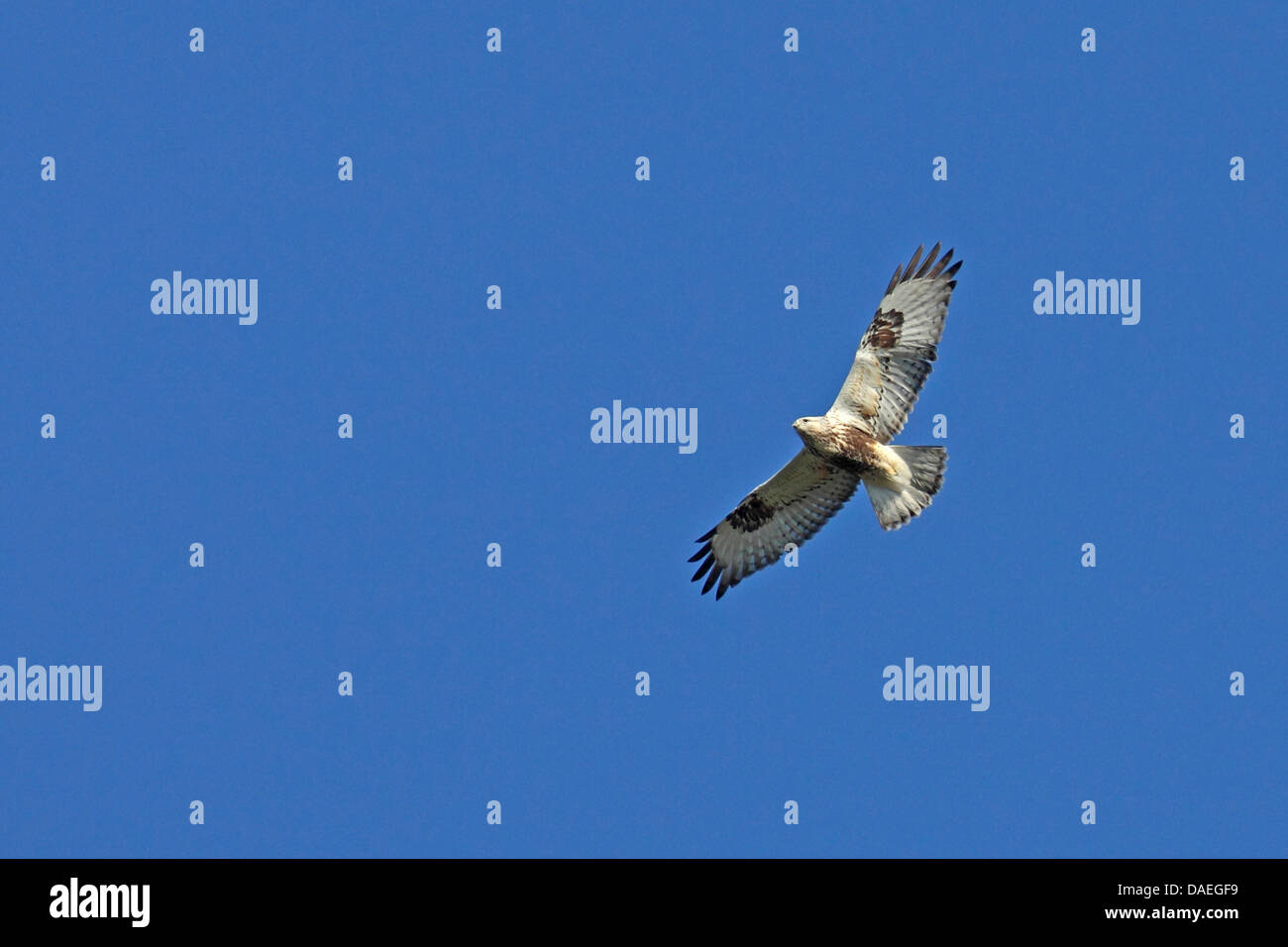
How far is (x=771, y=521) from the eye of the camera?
15469 millimetres

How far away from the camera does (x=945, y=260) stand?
579 inches

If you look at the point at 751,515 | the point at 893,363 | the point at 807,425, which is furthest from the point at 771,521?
the point at 893,363

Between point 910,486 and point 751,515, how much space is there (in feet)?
5.04

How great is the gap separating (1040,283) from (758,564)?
3.91 meters

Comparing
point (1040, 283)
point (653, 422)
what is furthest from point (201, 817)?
point (1040, 283)

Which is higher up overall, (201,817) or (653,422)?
(653,422)

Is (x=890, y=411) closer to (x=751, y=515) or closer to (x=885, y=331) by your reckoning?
(x=885, y=331)

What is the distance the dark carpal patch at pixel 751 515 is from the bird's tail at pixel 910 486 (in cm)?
103

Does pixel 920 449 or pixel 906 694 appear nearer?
pixel 920 449

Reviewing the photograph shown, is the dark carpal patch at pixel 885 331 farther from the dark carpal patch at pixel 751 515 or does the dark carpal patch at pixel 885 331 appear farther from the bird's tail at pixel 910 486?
the dark carpal patch at pixel 751 515

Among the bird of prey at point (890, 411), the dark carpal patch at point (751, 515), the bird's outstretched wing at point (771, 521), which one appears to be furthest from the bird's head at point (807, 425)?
the dark carpal patch at point (751, 515)

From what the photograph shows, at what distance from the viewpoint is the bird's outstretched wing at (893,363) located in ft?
47.7
